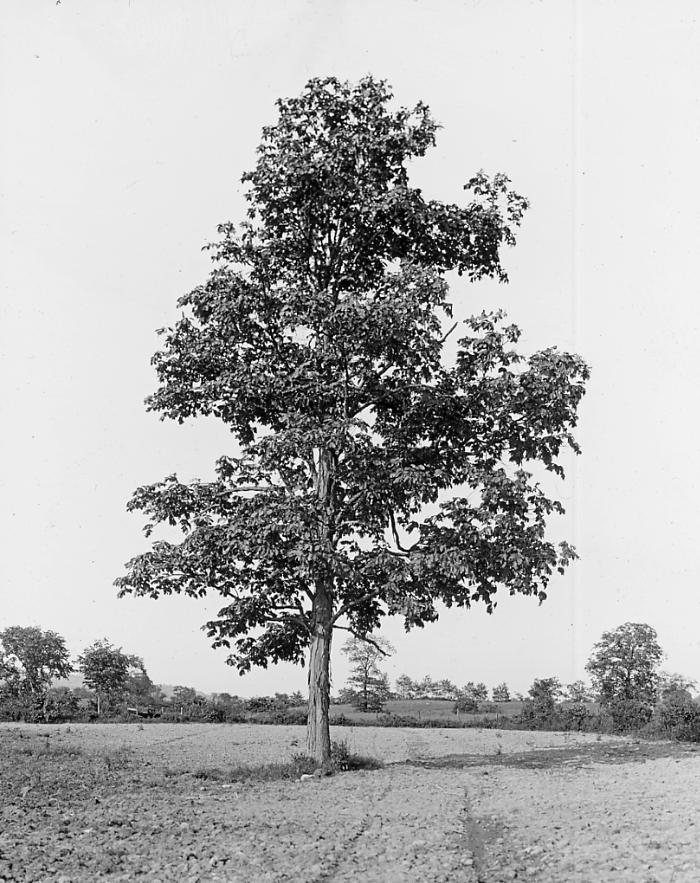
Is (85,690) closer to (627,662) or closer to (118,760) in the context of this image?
(627,662)

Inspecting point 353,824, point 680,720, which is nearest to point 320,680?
point 353,824

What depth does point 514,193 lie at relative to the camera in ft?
56.1

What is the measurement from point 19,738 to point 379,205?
894 inches

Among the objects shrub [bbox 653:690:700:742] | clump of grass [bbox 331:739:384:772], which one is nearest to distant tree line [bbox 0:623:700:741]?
shrub [bbox 653:690:700:742]

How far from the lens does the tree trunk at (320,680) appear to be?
15719 millimetres

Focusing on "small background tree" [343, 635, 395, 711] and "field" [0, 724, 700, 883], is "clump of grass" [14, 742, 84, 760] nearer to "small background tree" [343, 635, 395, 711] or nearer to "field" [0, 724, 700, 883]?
"field" [0, 724, 700, 883]

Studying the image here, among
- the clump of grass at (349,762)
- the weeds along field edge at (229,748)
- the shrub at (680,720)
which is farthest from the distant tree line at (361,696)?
the clump of grass at (349,762)

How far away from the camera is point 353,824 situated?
379 inches

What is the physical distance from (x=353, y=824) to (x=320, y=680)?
623 centimetres

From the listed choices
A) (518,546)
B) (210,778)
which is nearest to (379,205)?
(518,546)

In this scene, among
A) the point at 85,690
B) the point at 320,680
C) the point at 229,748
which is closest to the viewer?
the point at 320,680

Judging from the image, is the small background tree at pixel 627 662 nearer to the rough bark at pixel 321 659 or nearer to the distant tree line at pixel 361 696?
the distant tree line at pixel 361 696

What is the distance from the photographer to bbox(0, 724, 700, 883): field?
293 inches

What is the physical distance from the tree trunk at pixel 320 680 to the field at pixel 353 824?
0.88 meters
